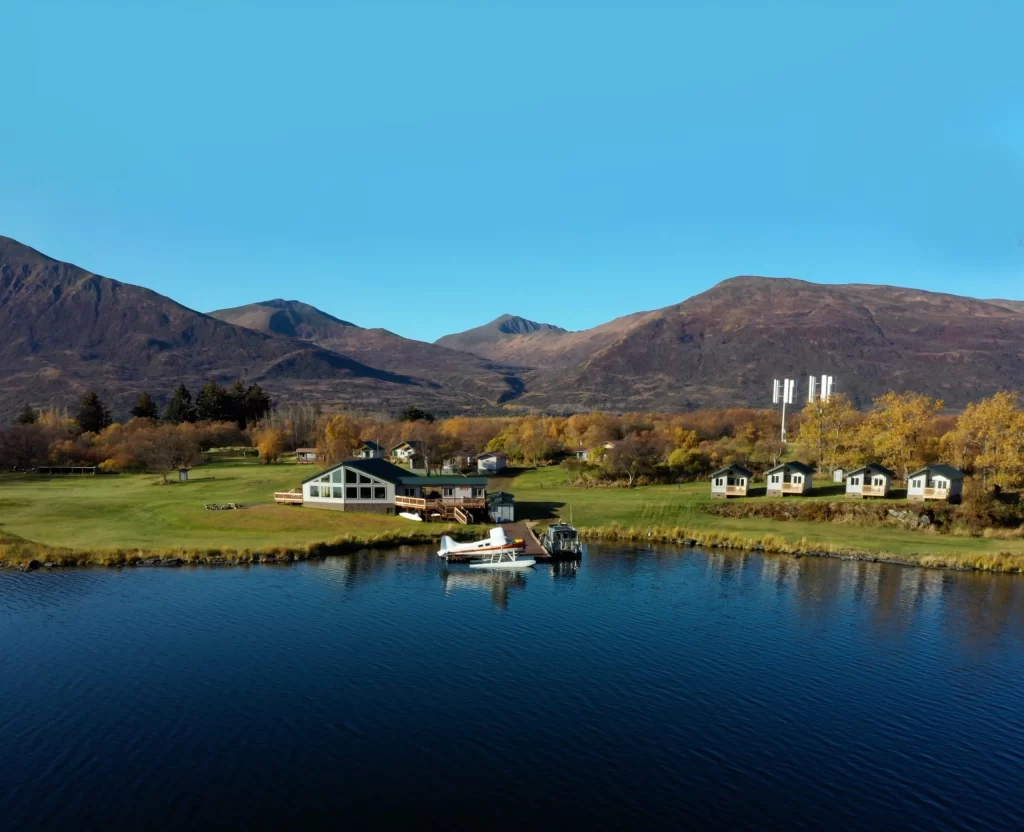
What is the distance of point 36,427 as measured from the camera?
415 ft

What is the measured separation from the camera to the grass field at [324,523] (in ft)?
194

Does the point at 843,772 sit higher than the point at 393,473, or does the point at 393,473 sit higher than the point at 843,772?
the point at 393,473

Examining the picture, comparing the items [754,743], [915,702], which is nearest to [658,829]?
[754,743]

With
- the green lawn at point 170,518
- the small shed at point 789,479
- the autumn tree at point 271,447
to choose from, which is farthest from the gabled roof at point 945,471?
the autumn tree at point 271,447

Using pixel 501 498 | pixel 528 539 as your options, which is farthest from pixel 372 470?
pixel 528 539

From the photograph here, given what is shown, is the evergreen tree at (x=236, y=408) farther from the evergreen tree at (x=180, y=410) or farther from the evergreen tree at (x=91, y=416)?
the evergreen tree at (x=91, y=416)

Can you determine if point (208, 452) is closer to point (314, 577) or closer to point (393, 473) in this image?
point (393, 473)

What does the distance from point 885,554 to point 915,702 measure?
31.3 meters

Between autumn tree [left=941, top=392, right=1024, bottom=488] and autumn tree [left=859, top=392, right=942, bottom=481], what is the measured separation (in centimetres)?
559

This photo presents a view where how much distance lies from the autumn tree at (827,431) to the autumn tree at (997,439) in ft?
44.8

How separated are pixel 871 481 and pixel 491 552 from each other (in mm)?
47061

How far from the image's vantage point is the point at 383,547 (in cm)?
6156

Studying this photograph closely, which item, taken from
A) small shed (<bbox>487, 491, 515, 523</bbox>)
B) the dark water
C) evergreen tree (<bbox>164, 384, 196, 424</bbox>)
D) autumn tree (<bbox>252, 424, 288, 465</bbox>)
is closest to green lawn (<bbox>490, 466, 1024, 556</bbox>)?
small shed (<bbox>487, 491, 515, 523</bbox>)

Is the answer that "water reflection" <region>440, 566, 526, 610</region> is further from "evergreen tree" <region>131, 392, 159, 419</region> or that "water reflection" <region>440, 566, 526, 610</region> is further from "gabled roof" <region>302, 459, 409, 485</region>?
"evergreen tree" <region>131, 392, 159, 419</region>
